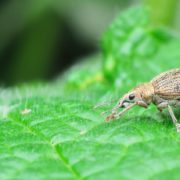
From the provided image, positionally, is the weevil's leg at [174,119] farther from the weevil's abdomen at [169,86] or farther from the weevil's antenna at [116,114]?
the weevil's antenna at [116,114]

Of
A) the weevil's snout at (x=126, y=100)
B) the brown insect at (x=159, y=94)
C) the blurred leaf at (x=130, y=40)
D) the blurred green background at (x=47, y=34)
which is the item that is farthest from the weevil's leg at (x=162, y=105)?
the blurred green background at (x=47, y=34)

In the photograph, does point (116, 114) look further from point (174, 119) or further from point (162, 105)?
point (174, 119)

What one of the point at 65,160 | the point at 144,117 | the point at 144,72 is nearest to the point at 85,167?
the point at 65,160

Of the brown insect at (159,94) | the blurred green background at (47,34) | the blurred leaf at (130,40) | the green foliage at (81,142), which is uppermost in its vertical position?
the blurred green background at (47,34)

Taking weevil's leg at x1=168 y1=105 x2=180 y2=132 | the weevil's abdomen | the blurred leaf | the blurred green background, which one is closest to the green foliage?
weevil's leg at x1=168 y1=105 x2=180 y2=132

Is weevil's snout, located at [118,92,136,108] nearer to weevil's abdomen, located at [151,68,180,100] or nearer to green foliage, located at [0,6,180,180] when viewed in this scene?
green foliage, located at [0,6,180,180]

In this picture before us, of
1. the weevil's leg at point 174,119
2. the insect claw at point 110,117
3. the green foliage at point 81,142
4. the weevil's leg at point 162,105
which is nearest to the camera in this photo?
the green foliage at point 81,142

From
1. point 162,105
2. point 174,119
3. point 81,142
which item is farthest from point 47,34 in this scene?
point 81,142

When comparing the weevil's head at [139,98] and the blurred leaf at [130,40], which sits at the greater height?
the blurred leaf at [130,40]
